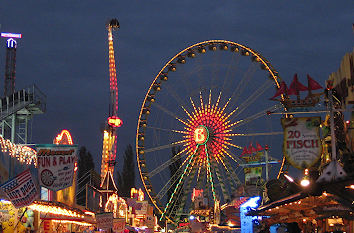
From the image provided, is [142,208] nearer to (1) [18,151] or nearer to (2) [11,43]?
(2) [11,43]

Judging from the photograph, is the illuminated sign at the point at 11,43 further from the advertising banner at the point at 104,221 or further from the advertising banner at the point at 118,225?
the advertising banner at the point at 104,221

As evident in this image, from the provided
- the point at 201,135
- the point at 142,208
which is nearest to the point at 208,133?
the point at 201,135

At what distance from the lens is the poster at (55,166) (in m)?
16.4

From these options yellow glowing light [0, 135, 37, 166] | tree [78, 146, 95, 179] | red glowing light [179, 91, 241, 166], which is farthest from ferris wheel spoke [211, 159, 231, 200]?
tree [78, 146, 95, 179]

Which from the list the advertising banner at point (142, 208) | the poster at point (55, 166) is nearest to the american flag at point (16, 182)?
the poster at point (55, 166)

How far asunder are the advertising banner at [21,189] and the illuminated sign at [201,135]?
22026 millimetres

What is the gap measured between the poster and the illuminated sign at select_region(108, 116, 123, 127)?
90.0 ft

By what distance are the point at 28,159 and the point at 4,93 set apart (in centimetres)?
1901

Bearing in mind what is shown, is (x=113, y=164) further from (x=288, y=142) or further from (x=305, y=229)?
(x=288, y=142)

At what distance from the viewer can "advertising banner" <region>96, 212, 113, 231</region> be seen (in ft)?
66.4

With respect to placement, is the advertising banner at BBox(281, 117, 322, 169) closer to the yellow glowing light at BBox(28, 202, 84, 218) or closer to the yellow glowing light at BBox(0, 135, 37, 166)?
the yellow glowing light at BBox(28, 202, 84, 218)

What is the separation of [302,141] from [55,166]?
7345mm

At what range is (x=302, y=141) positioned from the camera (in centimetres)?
1362

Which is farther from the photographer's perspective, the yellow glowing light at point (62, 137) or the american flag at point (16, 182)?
the yellow glowing light at point (62, 137)
